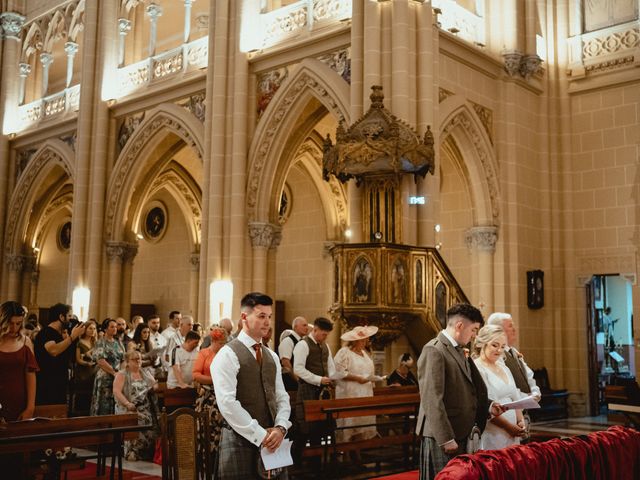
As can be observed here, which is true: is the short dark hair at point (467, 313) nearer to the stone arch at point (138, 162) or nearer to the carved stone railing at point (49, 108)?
the stone arch at point (138, 162)

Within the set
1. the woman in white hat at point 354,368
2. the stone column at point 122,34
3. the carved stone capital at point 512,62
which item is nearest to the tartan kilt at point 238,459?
the woman in white hat at point 354,368

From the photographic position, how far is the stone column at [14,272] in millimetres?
22266

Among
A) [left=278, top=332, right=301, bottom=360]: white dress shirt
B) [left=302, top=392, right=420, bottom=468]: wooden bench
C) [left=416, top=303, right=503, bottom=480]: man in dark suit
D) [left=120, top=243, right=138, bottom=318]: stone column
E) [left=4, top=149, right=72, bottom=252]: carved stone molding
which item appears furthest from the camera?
[left=4, top=149, right=72, bottom=252]: carved stone molding

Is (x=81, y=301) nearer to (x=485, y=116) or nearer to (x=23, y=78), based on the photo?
(x=23, y=78)

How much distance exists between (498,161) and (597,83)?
2587 millimetres

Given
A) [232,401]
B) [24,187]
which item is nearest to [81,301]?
[24,187]

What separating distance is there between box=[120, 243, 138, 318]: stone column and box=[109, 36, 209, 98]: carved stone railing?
3773 millimetres

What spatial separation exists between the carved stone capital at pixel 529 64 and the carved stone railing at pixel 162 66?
6.69 m

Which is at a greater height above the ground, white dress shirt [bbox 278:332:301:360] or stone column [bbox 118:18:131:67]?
stone column [bbox 118:18:131:67]

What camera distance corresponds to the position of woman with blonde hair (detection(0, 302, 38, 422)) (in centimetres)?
566

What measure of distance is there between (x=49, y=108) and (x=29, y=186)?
2306mm

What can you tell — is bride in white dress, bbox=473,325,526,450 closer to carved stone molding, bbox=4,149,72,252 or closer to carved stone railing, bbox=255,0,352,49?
carved stone railing, bbox=255,0,352,49

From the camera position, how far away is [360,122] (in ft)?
→ 38.9

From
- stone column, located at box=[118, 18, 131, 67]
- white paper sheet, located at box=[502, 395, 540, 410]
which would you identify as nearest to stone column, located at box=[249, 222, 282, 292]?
stone column, located at box=[118, 18, 131, 67]
